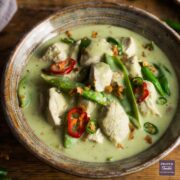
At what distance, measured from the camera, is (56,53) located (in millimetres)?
3918

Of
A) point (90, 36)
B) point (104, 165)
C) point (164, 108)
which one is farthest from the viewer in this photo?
point (90, 36)

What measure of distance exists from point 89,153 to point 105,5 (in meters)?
1.32

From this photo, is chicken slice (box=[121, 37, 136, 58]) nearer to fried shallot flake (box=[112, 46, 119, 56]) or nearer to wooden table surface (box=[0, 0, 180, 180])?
fried shallot flake (box=[112, 46, 119, 56])

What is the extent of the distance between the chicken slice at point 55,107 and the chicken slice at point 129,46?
710mm

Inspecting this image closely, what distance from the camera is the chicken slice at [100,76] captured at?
12.1 ft

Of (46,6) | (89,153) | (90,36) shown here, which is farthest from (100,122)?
(46,6)

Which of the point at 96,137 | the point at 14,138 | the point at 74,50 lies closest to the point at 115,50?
the point at 74,50

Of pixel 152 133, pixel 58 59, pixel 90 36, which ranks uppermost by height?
pixel 90 36

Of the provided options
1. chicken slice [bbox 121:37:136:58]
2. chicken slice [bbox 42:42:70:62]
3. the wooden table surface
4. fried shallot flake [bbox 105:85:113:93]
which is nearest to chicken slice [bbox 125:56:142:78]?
chicken slice [bbox 121:37:136:58]

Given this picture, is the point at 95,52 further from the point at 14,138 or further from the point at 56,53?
the point at 14,138

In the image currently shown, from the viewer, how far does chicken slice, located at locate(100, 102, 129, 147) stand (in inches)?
145

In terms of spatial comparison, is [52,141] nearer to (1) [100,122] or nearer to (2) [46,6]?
(1) [100,122]

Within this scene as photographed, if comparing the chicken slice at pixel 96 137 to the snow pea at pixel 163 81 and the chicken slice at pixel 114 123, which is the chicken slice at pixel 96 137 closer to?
the chicken slice at pixel 114 123

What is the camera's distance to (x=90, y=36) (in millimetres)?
4156
